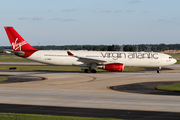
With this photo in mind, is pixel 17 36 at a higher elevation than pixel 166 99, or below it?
higher

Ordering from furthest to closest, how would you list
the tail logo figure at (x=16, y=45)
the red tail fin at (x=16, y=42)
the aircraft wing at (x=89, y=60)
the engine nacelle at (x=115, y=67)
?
the tail logo figure at (x=16, y=45) → the red tail fin at (x=16, y=42) → the aircraft wing at (x=89, y=60) → the engine nacelle at (x=115, y=67)

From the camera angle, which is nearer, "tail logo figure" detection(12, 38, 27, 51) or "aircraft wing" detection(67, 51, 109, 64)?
"aircraft wing" detection(67, 51, 109, 64)

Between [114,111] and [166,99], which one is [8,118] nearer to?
[114,111]

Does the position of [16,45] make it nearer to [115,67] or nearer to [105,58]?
[105,58]

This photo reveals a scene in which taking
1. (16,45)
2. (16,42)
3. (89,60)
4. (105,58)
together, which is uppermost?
(16,42)

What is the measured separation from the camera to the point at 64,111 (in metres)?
17.0

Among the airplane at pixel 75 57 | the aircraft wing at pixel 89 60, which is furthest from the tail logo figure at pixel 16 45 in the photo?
the aircraft wing at pixel 89 60

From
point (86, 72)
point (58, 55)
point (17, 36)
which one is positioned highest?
point (17, 36)

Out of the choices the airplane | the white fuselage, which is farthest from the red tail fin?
the white fuselage

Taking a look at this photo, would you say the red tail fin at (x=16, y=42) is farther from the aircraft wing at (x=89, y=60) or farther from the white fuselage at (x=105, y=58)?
the aircraft wing at (x=89, y=60)

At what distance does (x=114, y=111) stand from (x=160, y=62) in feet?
109

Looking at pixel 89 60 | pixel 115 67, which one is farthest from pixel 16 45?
pixel 115 67

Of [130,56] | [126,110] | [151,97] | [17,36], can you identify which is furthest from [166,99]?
[17,36]

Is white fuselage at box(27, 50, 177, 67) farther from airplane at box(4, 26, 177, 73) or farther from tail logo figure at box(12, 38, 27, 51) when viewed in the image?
tail logo figure at box(12, 38, 27, 51)
